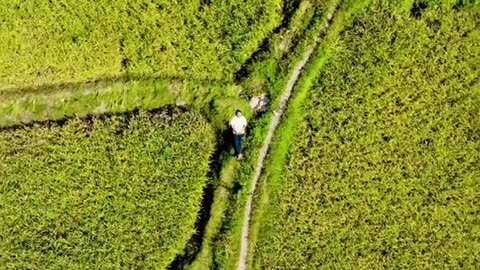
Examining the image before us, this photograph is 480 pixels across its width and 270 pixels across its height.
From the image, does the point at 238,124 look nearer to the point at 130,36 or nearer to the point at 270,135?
the point at 270,135

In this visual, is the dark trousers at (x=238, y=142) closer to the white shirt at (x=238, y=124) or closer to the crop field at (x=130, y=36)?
the white shirt at (x=238, y=124)

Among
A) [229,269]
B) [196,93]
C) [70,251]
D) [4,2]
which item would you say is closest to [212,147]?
[196,93]

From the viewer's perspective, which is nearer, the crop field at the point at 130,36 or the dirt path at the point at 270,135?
the dirt path at the point at 270,135

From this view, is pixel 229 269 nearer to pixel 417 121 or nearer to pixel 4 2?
pixel 417 121

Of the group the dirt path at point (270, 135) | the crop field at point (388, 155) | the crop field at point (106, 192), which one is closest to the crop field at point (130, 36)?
the dirt path at point (270, 135)

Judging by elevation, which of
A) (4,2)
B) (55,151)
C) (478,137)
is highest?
(4,2)

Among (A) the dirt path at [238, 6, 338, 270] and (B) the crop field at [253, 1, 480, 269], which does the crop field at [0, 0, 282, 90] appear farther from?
(B) the crop field at [253, 1, 480, 269]
